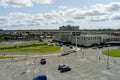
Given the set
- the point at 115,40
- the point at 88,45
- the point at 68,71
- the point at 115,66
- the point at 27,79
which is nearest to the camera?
the point at 27,79

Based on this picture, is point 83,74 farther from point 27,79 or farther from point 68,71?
point 27,79

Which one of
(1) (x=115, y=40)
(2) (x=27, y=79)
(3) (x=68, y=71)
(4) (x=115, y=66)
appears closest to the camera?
(2) (x=27, y=79)

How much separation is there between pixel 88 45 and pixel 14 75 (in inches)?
2996

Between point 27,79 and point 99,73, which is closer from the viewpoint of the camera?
point 27,79

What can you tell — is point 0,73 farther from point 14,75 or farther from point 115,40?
point 115,40

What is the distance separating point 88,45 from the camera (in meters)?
127

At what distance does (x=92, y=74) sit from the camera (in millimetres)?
55812

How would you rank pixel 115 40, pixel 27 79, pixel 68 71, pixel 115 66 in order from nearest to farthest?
pixel 27 79, pixel 68 71, pixel 115 66, pixel 115 40

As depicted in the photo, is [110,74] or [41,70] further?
[41,70]

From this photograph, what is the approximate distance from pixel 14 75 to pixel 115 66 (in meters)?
31.9

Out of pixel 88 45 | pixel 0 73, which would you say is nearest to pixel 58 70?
Answer: pixel 0 73

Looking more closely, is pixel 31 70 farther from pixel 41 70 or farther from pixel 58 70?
pixel 58 70

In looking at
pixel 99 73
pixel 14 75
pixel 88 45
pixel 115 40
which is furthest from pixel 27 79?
pixel 115 40

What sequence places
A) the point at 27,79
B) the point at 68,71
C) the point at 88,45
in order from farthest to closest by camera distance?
1. the point at 88,45
2. the point at 68,71
3. the point at 27,79
